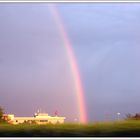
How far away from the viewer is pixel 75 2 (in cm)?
1267

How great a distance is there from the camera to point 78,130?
9.58 meters

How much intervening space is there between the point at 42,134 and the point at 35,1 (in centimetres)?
472

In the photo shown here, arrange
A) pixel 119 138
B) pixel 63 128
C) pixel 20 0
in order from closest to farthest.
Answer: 1. pixel 119 138
2. pixel 63 128
3. pixel 20 0

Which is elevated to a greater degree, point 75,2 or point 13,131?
point 75,2

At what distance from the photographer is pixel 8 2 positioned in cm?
1252

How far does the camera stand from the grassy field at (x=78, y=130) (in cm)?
948

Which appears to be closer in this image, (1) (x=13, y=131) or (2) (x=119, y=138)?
(2) (x=119, y=138)

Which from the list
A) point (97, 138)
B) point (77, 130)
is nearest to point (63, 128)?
point (77, 130)

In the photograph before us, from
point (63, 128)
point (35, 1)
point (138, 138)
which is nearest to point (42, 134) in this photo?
point (63, 128)

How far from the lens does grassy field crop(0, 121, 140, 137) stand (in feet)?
31.1

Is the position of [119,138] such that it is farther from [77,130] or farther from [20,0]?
[20,0]

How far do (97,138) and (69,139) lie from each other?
663mm

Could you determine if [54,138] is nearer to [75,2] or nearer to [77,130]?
[77,130]

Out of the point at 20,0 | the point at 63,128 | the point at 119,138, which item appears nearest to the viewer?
the point at 119,138
